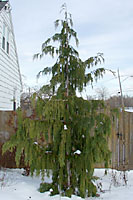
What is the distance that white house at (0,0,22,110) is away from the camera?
8.18m

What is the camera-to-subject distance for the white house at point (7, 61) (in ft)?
26.8

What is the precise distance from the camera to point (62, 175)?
3.12 meters

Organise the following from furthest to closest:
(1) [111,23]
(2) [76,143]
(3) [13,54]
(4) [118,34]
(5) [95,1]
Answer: (3) [13,54] → (4) [118,34] → (1) [111,23] → (5) [95,1] → (2) [76,143]

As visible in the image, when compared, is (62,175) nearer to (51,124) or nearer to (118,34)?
(51,124)

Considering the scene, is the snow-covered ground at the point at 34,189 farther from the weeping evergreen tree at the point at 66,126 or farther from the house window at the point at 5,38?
the house window at the point at 5,38

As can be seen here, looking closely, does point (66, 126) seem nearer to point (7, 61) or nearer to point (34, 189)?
point (34, 189)

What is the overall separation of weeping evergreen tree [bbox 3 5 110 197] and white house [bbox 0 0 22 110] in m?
4.66

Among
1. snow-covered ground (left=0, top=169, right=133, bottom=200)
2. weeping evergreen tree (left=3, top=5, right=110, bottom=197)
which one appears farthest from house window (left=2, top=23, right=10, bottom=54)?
snow-covered ground (left=0, top=169, right=133, bottom=200)

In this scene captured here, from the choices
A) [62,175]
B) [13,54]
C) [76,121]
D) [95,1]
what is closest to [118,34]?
[95,1]

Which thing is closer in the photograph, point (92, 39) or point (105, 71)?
point (105, 71)

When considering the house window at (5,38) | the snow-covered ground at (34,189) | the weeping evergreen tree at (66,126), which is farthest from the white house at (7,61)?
the weeping evergreen tree at (66,126)

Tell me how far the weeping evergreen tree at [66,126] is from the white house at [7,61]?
15.3ft

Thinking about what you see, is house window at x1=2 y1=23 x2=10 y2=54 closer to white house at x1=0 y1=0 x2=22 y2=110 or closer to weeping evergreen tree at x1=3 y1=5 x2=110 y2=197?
white house at x1=0 y1=0 x2=22 y2=110

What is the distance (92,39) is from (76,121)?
6321 millimetres
